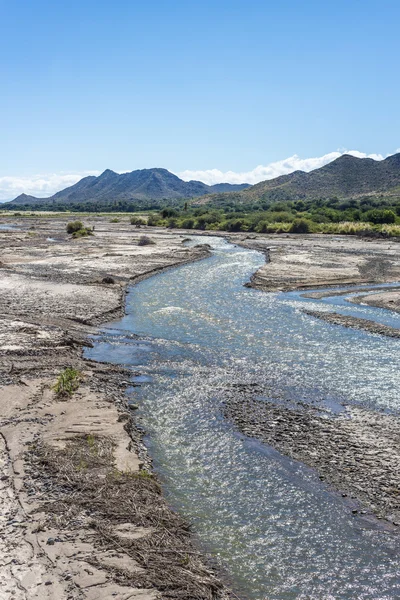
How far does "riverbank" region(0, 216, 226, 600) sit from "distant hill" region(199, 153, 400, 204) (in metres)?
143

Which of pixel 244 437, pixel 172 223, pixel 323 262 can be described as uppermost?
pixel 172 223

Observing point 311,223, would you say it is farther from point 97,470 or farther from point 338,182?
point 338,182

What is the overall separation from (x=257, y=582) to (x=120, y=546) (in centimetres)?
217

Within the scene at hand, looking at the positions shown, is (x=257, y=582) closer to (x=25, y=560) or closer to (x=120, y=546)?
Answer: (x=120, y=546)

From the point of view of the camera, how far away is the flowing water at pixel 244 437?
8773 millimetres

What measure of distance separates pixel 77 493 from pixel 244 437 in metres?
4.64

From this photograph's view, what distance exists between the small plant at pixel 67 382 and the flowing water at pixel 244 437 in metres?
1.72

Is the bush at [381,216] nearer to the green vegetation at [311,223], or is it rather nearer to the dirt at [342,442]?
the green vegetation at [311,223]

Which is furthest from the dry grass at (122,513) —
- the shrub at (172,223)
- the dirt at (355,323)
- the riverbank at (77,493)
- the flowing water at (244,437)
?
the shrub at (172,223)

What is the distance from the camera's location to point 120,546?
855 centimetres

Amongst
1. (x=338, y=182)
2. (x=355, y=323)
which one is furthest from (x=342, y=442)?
(x=338, y=182)

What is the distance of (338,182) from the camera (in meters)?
171

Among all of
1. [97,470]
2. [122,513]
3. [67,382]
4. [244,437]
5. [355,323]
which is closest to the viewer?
[122,513]

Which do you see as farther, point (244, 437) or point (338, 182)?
point (338, 182)
